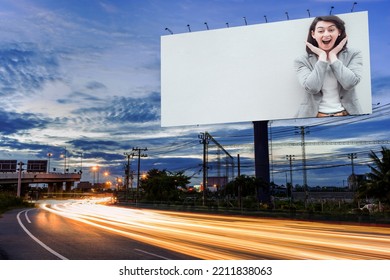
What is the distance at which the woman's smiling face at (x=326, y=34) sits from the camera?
2122cm

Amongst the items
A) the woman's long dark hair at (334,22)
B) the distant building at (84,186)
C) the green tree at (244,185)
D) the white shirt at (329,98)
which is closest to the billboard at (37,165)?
the green tree at (244,185)

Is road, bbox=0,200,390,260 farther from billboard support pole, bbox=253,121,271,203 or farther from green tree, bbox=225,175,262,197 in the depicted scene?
billboard support pole, bbox=253,121,271,203

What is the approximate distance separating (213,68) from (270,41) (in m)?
3.62

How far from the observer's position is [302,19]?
867 inches

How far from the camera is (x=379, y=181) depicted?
21000mm

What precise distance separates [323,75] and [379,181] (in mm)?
6610

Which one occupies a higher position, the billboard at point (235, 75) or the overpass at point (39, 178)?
the billboard at point (235, 75)

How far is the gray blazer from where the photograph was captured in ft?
67.4

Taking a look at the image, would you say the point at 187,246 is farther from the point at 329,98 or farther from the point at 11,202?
the point at 11,202

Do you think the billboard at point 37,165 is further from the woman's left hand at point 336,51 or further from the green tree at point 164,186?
the woman's left hand at point 336,51

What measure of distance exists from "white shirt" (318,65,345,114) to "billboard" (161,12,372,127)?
108cm

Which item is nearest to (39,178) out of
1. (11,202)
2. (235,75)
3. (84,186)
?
(11,202)

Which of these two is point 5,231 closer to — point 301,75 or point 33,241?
point 33,241
